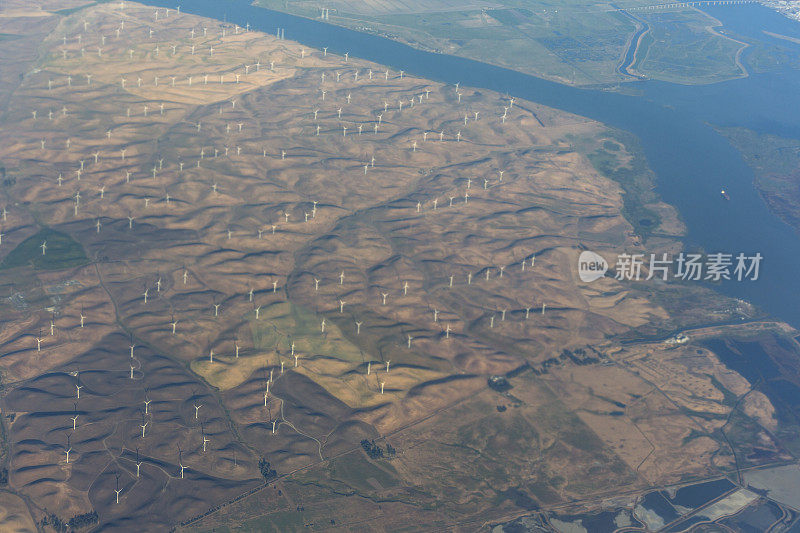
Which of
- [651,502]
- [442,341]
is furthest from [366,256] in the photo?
[651,502]

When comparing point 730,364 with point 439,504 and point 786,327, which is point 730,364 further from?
point 439,504

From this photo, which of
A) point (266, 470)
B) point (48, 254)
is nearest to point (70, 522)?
point (266, 470)

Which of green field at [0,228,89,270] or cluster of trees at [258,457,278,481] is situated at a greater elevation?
cluster of trees at [258,457,278,481]

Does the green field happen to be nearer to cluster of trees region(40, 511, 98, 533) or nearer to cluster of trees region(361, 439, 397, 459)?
cluster of trees region(40, 511, 98, 533)

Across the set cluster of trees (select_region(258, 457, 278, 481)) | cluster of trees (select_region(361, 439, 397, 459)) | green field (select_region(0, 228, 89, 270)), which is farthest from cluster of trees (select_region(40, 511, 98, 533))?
green field (select_region(0, 228, 89, 270))

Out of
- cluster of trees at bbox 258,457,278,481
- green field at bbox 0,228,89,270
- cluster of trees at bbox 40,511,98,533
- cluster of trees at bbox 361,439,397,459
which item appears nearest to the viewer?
cluster of trees at bbox 40,511,98,533

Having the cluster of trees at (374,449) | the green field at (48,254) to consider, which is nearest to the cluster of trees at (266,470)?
the cluster of trees at (374,449)

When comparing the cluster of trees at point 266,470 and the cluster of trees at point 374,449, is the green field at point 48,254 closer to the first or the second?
the cluster of trees at point 266,470

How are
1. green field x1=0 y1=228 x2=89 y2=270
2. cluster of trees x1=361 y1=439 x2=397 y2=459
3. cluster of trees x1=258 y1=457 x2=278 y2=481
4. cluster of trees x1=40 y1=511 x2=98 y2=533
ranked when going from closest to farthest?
cluster of trees x1=40 y1=511 x2=98 y2=533, cluster of trees x1=258 y1=457 x2=278 y2=481, cluster of trees x1=361 y1=439 x2=397 y2=459, green field x1=0 y1=228 x2=89 y2=270
